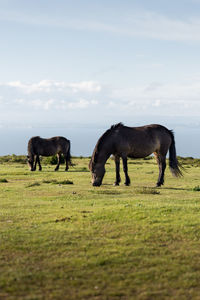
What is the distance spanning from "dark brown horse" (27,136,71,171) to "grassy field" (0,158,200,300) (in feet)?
57.4

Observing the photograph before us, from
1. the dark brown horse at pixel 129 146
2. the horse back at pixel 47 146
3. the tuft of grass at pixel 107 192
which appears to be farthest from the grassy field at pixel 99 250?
the horse back at pixel 47 146

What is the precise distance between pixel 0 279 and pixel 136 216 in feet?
17.5

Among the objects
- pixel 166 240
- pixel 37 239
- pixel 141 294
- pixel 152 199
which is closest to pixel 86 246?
pixel 37 239

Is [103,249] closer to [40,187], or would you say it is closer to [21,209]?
[21,209]

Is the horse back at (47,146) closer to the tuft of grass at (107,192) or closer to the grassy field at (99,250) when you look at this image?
the tuft of grass at (107,192)

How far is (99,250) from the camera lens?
8805mm

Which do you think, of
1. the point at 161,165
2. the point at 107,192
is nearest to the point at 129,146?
the point at 161,165

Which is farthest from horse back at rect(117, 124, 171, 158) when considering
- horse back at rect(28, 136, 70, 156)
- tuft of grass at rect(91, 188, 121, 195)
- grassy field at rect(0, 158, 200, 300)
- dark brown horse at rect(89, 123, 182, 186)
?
horse back at rect(28, 136, 70, 156)

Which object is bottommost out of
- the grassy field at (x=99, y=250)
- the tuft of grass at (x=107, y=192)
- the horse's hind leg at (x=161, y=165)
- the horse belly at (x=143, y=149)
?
the grassy field at (x=99, y=250)

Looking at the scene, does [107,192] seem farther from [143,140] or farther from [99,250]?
[99,250]

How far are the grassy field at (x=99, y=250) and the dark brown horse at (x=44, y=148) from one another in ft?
57.4

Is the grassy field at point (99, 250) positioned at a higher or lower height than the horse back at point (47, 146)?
lower

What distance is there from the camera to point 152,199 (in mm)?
15531

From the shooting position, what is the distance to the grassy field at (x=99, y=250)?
6871 mm
